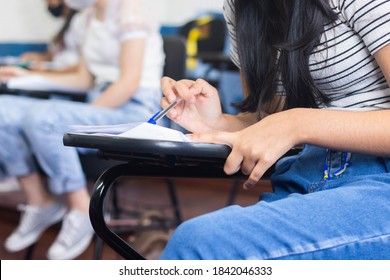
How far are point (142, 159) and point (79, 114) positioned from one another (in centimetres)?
98

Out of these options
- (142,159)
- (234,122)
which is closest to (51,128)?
(234,122)

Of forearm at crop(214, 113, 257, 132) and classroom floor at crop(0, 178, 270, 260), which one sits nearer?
forearm at crop(214, 113, 257, 132)

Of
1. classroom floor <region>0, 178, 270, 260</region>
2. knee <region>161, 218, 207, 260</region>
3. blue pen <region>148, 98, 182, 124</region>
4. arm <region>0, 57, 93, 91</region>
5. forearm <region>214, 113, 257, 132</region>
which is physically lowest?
classroom floor <region>0, 178, 270, 260</region>

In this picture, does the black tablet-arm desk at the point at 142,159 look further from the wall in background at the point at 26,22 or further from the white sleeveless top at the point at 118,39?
the wall in background at the point at 26,22

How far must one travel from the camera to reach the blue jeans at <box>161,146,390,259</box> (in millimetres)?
634

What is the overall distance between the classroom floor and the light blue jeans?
469 mm

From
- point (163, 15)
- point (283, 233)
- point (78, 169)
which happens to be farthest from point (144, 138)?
point (163, 15)

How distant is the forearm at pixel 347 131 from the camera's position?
72cm

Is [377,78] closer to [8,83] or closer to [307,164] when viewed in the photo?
[307,164]

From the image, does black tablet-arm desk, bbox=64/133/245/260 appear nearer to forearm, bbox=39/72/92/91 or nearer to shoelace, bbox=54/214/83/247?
shoelace, bbox=54/214/83/247

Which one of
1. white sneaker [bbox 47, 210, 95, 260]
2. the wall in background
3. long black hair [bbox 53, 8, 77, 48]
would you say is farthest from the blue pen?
the wall in background

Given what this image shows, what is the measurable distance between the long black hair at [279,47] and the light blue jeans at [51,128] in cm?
80

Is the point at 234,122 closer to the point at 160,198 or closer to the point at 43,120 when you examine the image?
the point at 43,120

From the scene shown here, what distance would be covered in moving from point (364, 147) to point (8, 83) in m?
1.45
